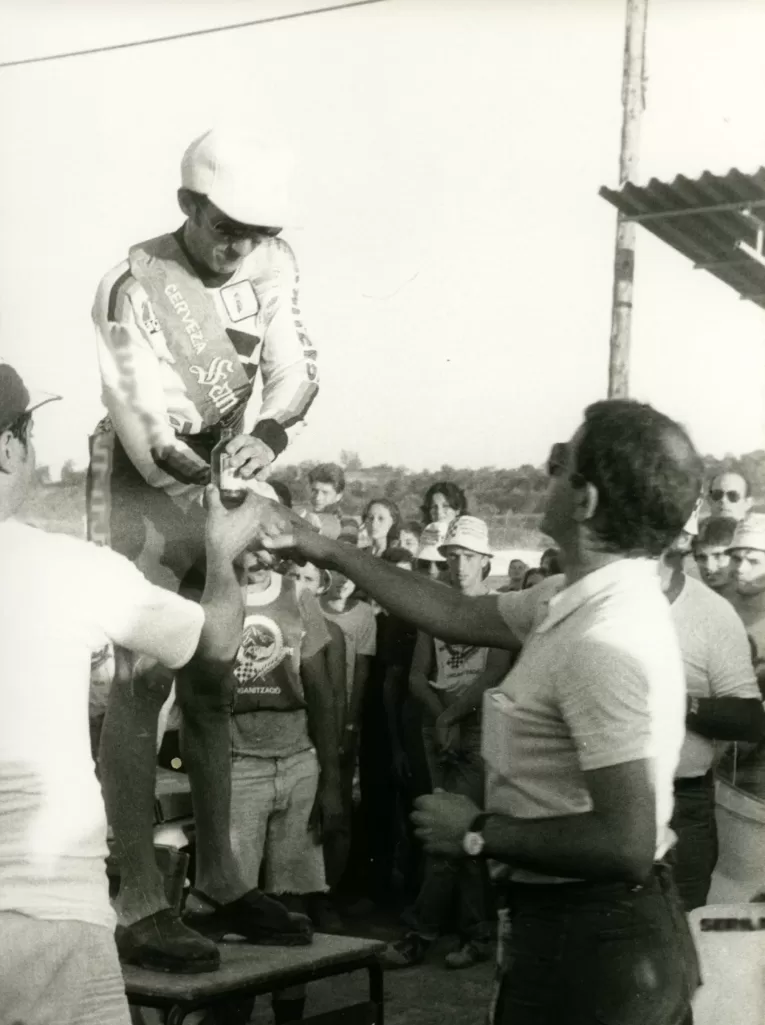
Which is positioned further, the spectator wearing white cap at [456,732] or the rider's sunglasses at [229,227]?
the spectator wearing white cap at [456,732]

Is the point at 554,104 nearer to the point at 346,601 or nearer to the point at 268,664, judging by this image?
the point at 346,601

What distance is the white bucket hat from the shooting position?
3420mm

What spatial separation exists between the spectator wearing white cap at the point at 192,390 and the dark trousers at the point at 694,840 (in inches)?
45.9

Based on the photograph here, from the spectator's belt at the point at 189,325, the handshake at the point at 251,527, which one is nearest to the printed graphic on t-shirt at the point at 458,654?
the handshake at the point at 251,527

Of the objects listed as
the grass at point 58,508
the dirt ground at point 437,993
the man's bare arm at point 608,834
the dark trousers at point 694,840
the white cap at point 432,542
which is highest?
the grass at point 58,508

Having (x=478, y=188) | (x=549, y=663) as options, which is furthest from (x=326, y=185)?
(x=549, y=663)

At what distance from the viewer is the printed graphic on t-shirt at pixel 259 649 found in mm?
3270

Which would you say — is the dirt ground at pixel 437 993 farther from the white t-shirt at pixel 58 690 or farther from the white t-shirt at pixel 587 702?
the white t-shirt at pixel 587 702

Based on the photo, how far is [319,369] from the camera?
330 centimetres

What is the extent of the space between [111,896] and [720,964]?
5.15 feet

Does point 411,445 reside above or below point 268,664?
above

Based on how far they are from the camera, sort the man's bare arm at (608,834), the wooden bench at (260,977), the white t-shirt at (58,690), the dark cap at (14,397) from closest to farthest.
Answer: the man's bare arm at (608,834)
the white t-shirt at (58,690)
the wooden bench at (260,977)
the dark cap at (14,397)

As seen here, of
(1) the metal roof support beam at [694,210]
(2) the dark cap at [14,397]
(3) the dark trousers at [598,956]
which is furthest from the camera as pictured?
(1) the metal roof support beam at [694,210]

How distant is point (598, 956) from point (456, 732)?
4.06 feet
